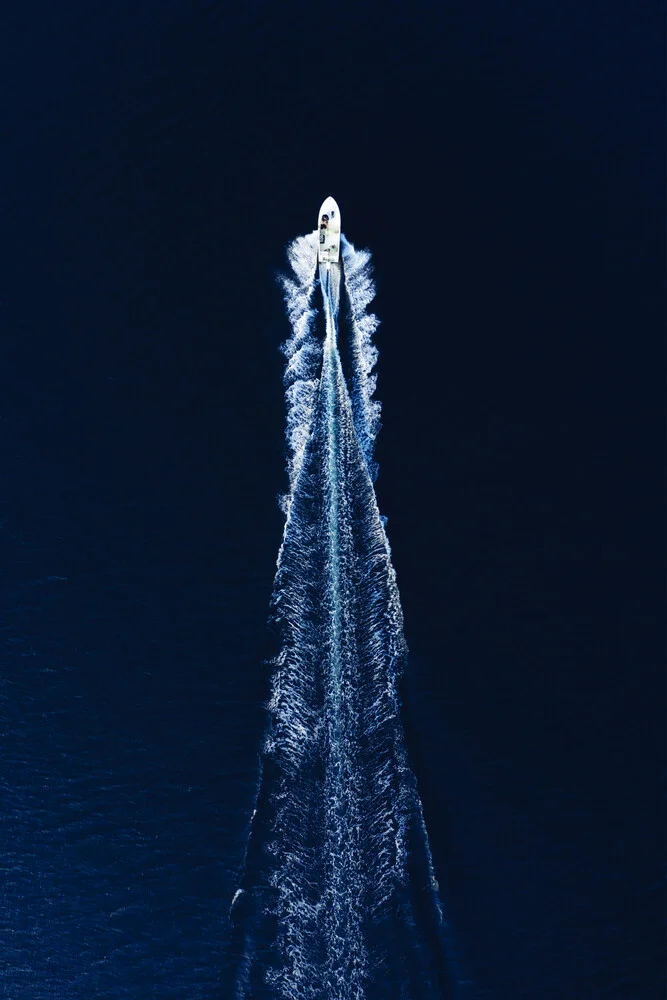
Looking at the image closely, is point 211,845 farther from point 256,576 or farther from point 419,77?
point 419,77

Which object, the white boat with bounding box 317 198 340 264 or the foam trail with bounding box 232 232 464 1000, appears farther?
the white boat with bounding box 317 198 340 264

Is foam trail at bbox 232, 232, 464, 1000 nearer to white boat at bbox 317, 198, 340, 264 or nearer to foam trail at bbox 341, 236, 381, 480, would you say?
foam trail at bbox 341, 236, 381, 480

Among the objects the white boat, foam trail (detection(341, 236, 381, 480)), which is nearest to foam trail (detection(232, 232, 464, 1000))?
foam trail (detection(341, 236, 381, 480))

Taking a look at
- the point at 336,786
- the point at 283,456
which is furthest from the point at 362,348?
the point at 336,786

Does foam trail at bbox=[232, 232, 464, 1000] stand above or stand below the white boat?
below

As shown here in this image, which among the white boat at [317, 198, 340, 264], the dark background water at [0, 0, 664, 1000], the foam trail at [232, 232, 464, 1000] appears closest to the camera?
the foam trail at [232, 232, 464, 1000]

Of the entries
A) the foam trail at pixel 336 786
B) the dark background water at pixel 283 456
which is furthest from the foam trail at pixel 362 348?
the dark background water at pixel 283 456
